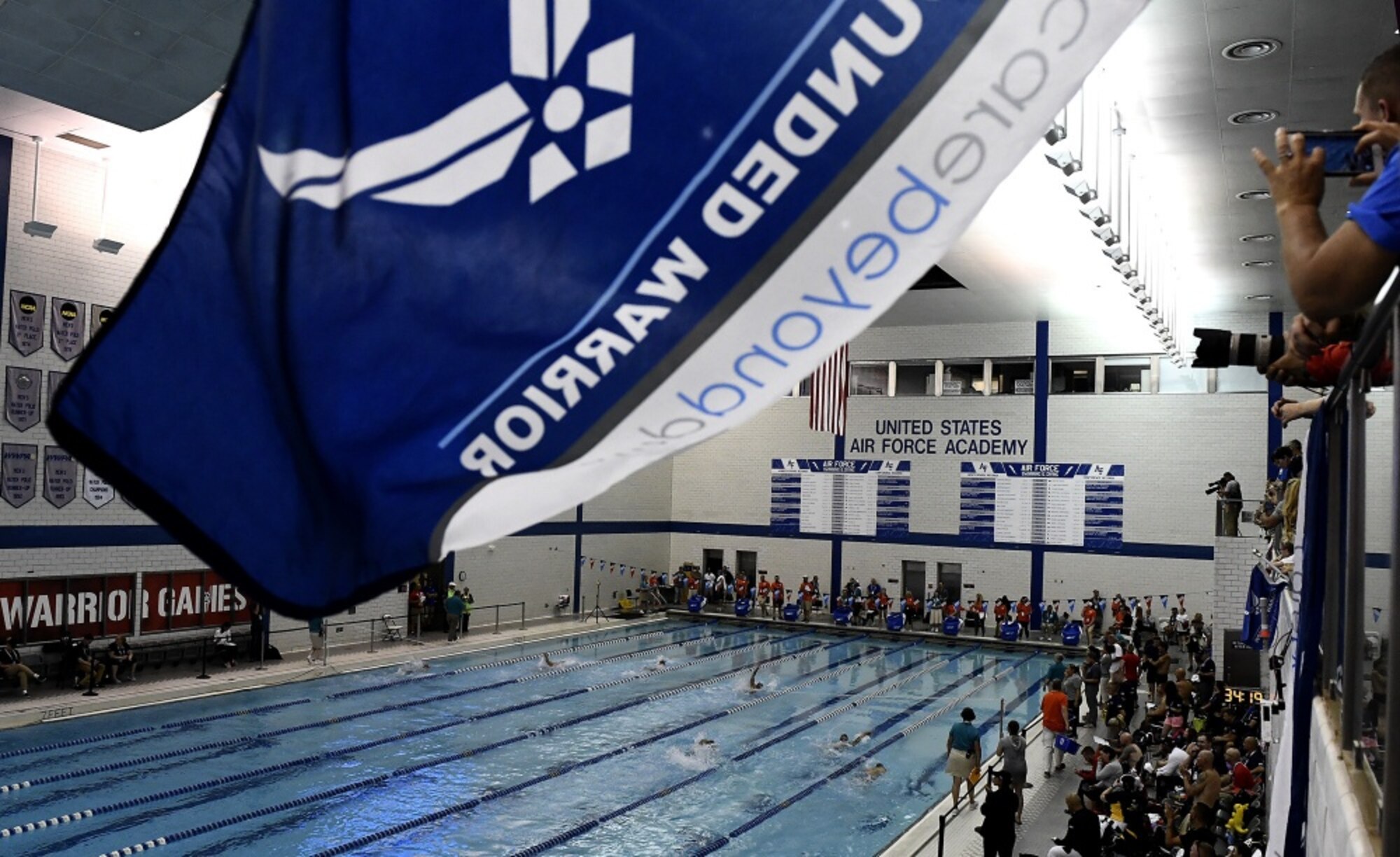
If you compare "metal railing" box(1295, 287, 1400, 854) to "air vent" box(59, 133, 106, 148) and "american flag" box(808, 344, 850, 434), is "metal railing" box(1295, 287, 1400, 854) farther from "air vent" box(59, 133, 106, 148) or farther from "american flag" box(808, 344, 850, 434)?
"american flag" box(808, 344, 850, 434)

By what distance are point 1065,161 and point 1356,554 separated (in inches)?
307

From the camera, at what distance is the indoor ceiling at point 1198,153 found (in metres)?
9.85

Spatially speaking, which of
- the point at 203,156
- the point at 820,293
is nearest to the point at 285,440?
the point at 203,156

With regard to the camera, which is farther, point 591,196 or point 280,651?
point 280,651

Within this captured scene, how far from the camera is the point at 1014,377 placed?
28.2 meters

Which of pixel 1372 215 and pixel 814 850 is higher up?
pixel 1372 215

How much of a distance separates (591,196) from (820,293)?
462 mm

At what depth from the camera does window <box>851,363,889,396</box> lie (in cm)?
2994

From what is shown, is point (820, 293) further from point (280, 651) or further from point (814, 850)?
point (280, 651)

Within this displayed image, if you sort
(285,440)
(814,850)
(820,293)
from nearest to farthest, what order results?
1. (820,293)
2. (285,440)
3. (814,850)

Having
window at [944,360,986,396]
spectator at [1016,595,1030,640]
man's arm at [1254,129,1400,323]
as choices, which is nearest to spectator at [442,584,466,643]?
spectator at [1016,595,1030,640]

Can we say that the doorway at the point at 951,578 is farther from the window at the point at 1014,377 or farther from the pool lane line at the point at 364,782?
the pool lane line at the point at 364,782

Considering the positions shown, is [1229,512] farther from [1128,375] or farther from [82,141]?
[82,141]

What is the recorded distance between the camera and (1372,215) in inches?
61.9
